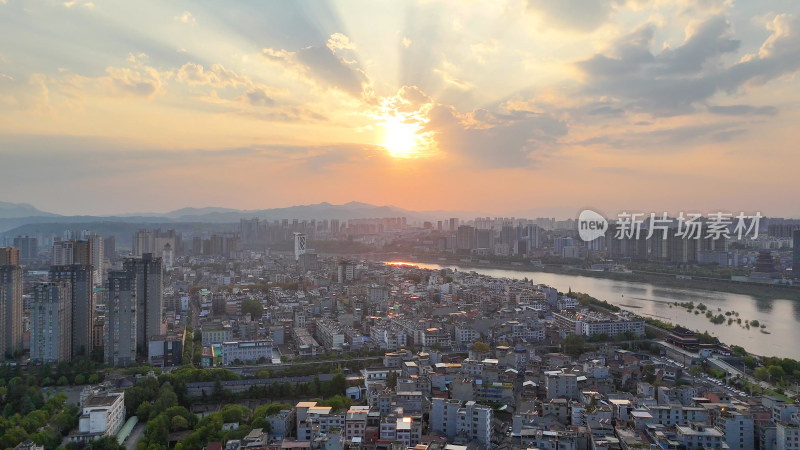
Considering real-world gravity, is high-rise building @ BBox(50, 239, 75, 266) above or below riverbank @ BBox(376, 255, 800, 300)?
above

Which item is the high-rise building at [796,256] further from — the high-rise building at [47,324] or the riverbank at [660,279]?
the high-rise building at [47,324]

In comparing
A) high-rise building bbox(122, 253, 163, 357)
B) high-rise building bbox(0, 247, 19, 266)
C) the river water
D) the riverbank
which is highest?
high-rise building bbox(0, 247, 19, 266)

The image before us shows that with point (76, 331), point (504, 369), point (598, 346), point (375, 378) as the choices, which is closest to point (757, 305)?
point (598, 346)

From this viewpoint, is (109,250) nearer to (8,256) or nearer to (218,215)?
(8,256)

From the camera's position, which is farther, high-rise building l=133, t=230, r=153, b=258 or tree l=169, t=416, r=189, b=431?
high-rise building l=133, t=230, r=153, b=258

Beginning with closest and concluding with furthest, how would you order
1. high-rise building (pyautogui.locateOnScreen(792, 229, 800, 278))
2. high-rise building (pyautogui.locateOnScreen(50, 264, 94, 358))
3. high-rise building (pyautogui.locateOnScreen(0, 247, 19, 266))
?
high-rise building (pyautogui.locateOnScreen(50, 264, 94, 358))
high-rise building (pyautogui.locateOnScreen(0, 247, 19, 266))
high-rise building (pyautogui.locateOnScreen(792, 229, 800, 278))

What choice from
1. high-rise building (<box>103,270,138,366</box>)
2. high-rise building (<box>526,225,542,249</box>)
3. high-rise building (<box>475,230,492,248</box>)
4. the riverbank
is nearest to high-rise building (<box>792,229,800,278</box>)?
the riverbank

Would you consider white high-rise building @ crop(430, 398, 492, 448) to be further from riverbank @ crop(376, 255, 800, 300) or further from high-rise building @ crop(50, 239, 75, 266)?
riverbank @ crop(376, 255, 800, 300)

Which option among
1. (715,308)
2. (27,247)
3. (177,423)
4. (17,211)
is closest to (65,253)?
(177,423)
